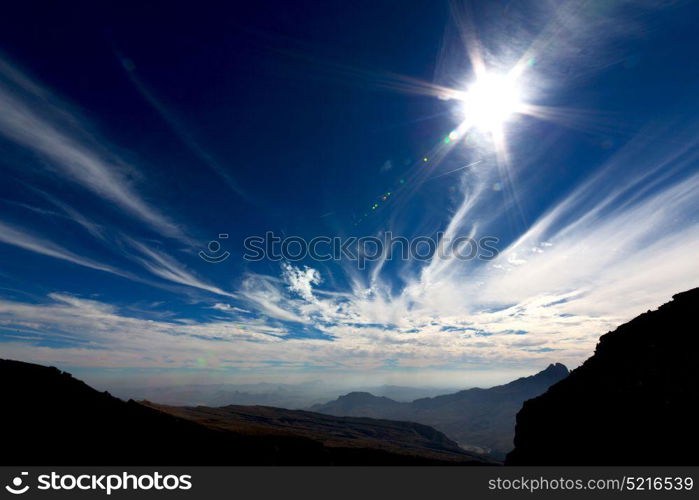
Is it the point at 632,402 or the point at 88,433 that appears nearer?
the point at 632,402

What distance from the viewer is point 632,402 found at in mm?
36406

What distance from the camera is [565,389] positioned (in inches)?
2063

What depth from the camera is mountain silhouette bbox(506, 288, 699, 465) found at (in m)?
31.5

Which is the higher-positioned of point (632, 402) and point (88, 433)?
point (632, 402)

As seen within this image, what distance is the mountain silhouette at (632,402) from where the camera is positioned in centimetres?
3152

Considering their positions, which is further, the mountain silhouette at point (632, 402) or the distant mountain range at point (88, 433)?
the distant mountain range at point (88, 433)

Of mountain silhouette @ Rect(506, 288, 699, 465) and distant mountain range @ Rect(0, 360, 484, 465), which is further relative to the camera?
distant mountain range @ Rect(0, 360, 484, 465)

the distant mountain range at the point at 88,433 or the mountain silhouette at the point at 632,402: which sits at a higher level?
the mountain silhouette at the point at 632,402

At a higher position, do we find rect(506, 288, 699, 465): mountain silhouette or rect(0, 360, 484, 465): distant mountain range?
rect(506, 288, 699, 465): mountain silhouette
